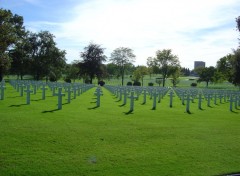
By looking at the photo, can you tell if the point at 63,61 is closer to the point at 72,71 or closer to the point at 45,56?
the point at 45,56

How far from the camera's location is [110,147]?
7695 millimetres

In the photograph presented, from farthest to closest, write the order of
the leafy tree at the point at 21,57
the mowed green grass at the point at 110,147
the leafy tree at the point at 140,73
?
the leafy tree at the point at 140,73
the leafy tree at the point at 21,57
the mowed green grass at the point at 110,147

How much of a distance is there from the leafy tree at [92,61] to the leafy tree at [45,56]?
7.62 m

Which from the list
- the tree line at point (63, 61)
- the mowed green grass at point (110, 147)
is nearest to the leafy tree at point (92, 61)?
the tree line at point (63, 61)

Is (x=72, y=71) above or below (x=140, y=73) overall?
above

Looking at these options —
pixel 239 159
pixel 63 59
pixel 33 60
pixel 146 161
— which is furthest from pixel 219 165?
pixel 63 59

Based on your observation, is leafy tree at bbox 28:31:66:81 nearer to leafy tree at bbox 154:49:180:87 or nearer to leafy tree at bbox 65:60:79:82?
leafy tree at bbox 65:60:79:82

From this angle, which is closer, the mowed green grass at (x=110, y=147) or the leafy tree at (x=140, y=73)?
the mowed green grass at (x=110, y=147)

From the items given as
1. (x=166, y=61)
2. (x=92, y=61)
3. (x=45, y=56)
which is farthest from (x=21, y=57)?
(x=166, y=61)

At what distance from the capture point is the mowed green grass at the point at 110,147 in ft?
20.4

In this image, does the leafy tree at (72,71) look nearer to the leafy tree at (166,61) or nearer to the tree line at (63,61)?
the tree line at (63,61)

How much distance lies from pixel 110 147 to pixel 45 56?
215ft

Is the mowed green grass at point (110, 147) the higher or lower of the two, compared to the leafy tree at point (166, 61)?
lower

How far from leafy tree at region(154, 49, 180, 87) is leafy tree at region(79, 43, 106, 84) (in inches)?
540
